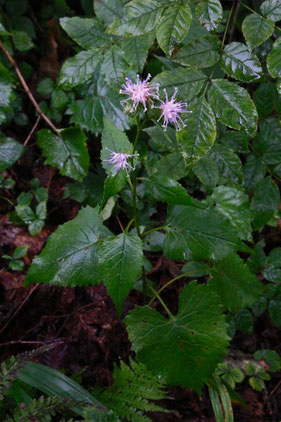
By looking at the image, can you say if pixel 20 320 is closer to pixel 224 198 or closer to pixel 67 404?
pixel 67 404

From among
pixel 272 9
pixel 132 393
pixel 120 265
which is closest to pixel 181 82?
pixel 272 9

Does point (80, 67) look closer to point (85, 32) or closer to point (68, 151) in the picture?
point (85, 32)

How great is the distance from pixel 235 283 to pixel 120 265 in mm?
607

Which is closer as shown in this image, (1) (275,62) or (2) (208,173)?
(1) (275,62)

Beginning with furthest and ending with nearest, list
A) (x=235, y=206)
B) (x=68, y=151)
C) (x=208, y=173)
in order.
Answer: (x=68, y=151) → (x=235, y=206) → (x=208, y=173)

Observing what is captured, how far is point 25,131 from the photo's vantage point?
6.63ft

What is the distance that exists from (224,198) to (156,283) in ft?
2.08

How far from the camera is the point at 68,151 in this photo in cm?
169

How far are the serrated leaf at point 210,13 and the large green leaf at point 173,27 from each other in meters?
0.06

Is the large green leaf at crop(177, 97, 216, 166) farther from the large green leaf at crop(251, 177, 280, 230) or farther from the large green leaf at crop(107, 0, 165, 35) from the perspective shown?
the large green leaf at crop(251, 177, 280, 230)

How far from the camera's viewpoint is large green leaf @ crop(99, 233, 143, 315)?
990mm

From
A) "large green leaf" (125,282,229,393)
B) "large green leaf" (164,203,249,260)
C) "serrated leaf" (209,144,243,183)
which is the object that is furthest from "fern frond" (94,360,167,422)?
"serrated leaf" (209,144,243,183)

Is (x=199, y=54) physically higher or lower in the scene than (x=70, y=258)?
higher

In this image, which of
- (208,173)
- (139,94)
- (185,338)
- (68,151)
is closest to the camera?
(139,94)
